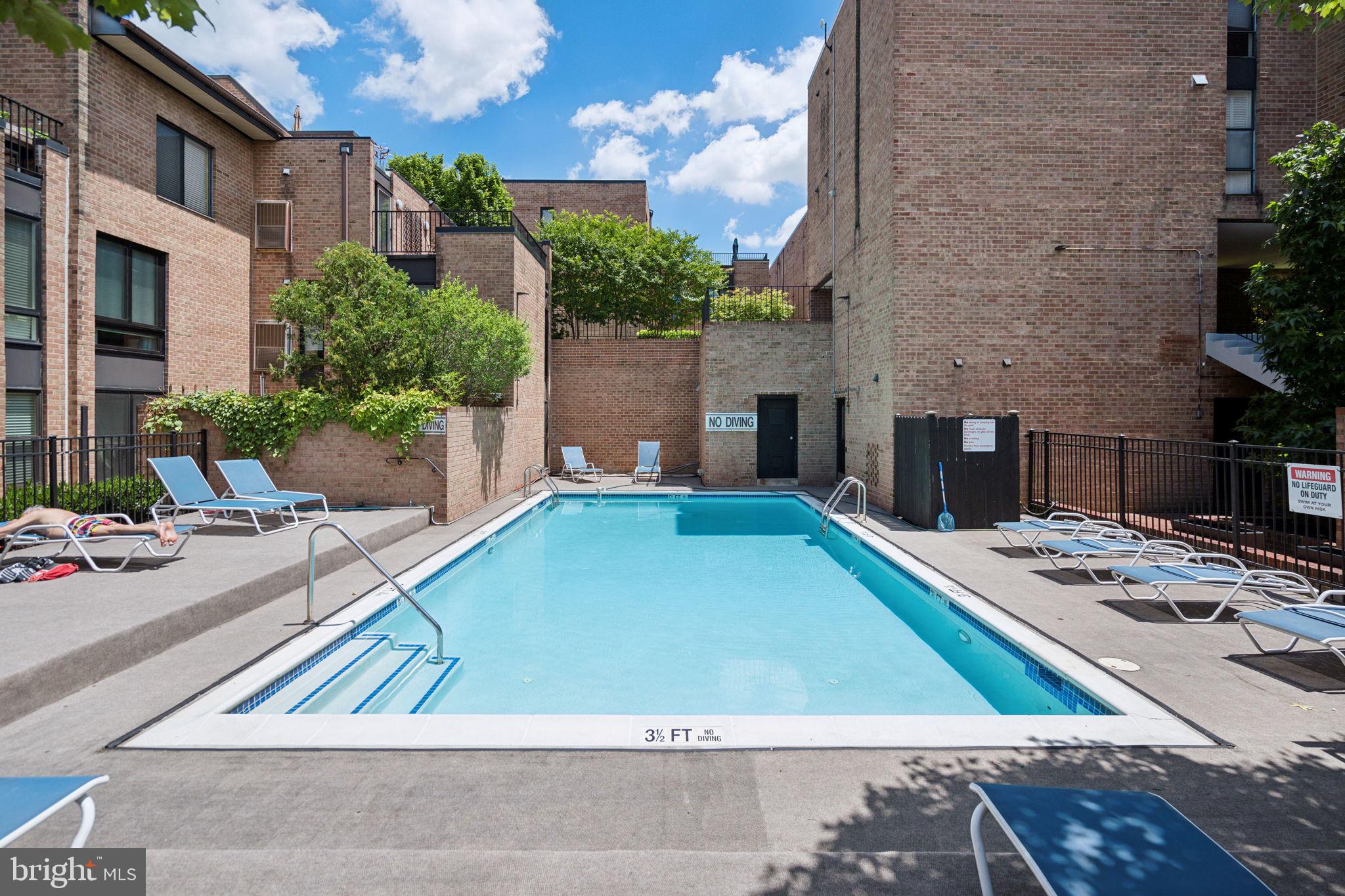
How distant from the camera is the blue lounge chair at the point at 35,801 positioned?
178 centimetres

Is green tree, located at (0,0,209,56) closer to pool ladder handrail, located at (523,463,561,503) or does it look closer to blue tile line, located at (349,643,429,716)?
blue tile line, located at (349,643,429,716)

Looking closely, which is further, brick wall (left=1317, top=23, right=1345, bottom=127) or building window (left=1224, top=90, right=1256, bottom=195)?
building window (left=1224, top=90, right=1256, bottom=195)

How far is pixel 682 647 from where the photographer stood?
17.9 feet

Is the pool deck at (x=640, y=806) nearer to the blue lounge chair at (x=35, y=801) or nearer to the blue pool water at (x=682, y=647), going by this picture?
the blue lounge chair at (x=35, y=801)

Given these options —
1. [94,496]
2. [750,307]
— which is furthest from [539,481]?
[750,307]

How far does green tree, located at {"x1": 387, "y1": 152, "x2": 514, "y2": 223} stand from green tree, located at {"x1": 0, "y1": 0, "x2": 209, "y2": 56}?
27.4 m

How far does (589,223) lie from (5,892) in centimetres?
2467

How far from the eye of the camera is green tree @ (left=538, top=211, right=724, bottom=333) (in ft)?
77.6

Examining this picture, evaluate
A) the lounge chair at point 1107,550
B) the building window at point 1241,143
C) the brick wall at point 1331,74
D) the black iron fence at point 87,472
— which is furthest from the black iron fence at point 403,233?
the brick wall at point 1331,74

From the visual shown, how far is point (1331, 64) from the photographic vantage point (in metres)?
10.7

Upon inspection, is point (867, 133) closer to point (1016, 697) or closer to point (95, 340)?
point (1016, 697)

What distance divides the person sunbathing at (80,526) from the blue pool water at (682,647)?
95.2 inches

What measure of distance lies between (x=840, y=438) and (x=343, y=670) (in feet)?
41.5

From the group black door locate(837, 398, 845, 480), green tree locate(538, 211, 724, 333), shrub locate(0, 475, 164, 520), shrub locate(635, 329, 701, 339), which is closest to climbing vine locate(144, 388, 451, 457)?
shrub locate(0, 475, 164, 520)
